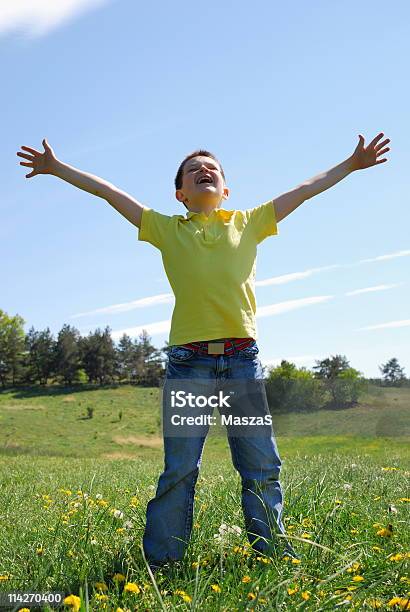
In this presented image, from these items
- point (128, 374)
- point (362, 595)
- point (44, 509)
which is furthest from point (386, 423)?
point (128, 374)

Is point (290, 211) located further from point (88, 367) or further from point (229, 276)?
point (88, 367)

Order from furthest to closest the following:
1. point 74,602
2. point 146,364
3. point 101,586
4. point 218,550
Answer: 1. point 146,364
2. point 218,550
3. point 101,586
4. point 74,602

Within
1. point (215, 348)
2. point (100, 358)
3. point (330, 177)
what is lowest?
→ point (215, 348)

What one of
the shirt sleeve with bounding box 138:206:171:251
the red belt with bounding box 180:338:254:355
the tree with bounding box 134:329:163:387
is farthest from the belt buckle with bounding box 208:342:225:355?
the tree with bounding box 134:329:163:387

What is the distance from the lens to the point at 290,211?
13.0 feet

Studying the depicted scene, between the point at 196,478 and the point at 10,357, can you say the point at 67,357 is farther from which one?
the point at 196,478

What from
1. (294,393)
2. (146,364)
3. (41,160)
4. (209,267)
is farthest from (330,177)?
(146,364)

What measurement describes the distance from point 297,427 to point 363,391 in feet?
15.5

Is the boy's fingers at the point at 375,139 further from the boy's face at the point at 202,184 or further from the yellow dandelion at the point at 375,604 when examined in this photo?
the yellow dandelion at the point at 375,604

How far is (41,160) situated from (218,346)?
5.53ft

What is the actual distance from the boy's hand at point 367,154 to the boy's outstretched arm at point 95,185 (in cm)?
144

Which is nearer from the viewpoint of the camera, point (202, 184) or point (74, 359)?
point (202, 184)

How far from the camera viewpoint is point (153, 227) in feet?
12.4

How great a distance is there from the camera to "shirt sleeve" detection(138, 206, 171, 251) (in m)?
3.76
